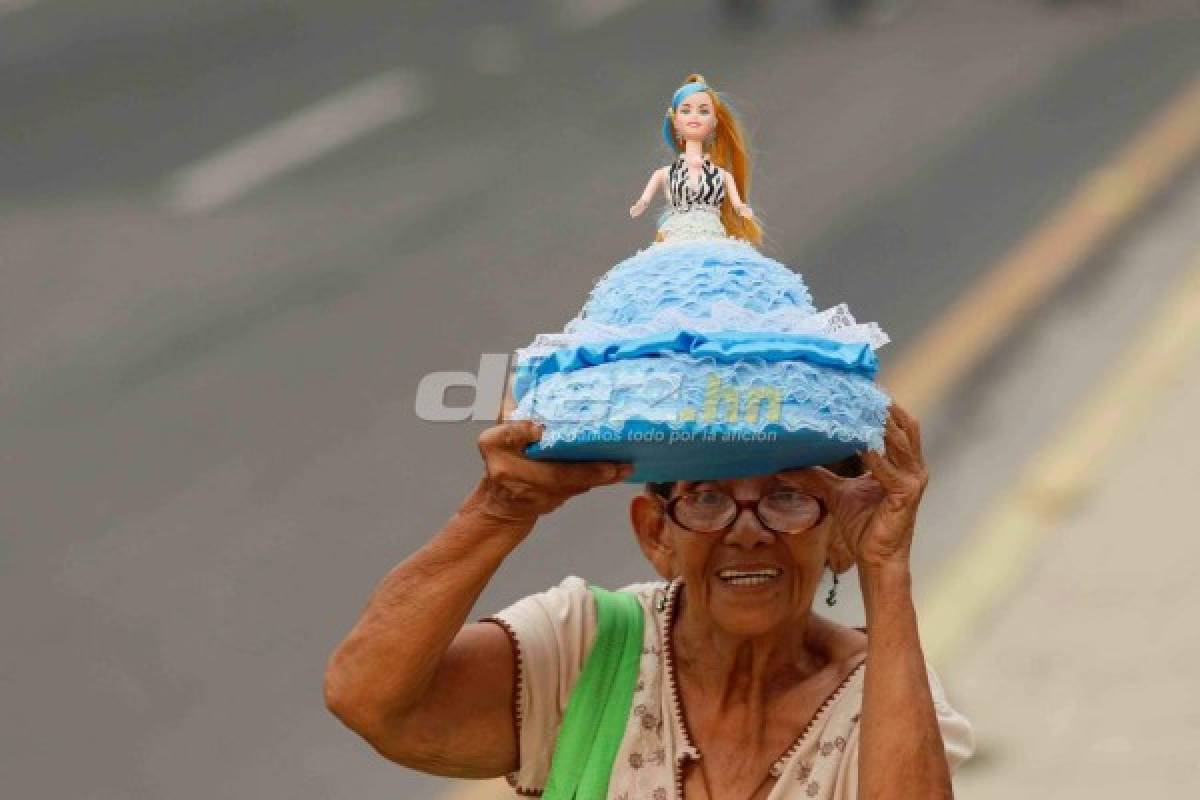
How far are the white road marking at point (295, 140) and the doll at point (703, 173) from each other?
707 cm

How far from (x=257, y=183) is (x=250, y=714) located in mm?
4562

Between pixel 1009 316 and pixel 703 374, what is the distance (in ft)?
21.6

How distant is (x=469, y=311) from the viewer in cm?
1010

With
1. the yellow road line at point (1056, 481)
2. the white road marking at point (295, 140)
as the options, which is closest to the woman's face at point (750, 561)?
the yellow road line at point (1056, 481)

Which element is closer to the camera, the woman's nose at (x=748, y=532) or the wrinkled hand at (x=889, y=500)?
the wrinkled hand at (x=889, y=500)

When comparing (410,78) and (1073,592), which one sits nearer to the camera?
(1073,592)

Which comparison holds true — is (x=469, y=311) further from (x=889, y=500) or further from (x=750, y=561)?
(x=889, y=500)

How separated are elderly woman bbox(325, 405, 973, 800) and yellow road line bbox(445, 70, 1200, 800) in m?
2.76

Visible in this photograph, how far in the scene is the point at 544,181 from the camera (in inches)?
452

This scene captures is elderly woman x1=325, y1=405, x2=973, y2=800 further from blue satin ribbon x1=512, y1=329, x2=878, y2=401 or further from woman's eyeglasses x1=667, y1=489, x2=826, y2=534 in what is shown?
blue satin ribbon x1=512, y1=329, x2=878, y2=401

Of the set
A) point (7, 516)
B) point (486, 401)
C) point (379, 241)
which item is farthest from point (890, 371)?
point (486, 401)

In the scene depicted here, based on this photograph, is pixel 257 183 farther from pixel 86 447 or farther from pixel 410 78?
pixel 86 447

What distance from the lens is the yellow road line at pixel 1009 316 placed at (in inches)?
313

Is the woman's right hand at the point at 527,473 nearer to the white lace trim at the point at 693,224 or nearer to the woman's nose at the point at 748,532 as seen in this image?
the woman's nose at the point at 748,532
